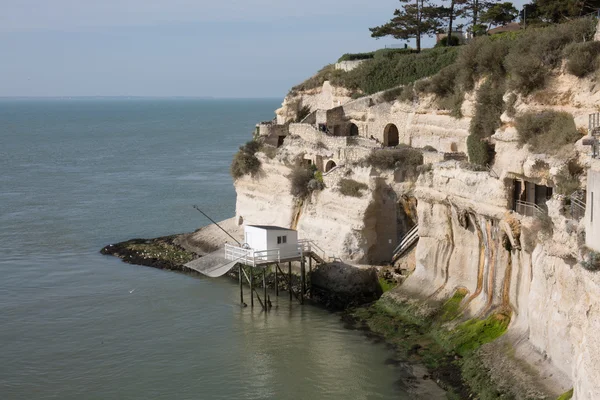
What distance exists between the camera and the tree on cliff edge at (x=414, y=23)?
5215cm

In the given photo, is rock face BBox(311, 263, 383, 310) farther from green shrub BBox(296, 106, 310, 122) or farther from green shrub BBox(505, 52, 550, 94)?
green shrub BBox(296, 106, 310, 122)

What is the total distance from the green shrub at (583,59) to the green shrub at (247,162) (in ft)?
61.7

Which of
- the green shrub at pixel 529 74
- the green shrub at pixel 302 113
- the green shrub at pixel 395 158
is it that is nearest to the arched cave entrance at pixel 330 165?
the green shrub at pixel 395 158

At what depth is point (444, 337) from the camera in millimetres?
28156

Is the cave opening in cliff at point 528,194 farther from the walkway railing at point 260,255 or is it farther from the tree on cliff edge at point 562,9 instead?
the tree on cliff edge at point 562,9

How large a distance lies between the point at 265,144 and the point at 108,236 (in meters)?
11.0

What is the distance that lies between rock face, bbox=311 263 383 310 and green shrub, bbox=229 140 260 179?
9.54m

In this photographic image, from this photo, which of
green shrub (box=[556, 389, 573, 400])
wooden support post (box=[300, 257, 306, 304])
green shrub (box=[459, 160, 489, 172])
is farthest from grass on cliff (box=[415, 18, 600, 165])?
green shrub (box=[556, 389, 573, 400])

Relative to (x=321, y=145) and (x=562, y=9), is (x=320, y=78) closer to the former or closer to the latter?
(x=321, y=145)

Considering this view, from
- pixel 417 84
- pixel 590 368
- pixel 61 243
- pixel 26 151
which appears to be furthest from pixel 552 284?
pixel 26 151

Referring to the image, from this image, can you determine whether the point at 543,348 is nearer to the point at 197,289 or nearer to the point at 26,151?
the point at 197,289

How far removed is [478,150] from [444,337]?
8569mm

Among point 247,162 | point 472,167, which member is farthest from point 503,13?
point 472,167

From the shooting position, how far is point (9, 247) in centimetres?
4544
